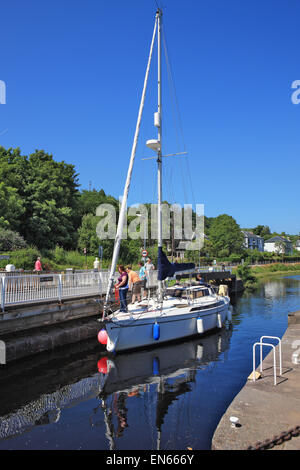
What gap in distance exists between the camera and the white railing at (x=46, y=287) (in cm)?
1282

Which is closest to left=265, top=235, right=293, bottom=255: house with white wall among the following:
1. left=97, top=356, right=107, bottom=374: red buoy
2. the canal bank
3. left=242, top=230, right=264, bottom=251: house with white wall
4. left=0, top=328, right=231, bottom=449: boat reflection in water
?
left=242, top=230, right=264, bottom=251: house with white wall

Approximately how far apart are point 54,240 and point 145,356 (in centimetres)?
2907

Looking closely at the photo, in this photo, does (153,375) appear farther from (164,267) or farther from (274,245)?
(274,245)

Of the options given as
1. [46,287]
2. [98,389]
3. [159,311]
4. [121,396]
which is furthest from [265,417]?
[46,287]

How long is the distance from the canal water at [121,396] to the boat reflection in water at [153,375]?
0.07 ft

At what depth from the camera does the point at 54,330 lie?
14.4 metres

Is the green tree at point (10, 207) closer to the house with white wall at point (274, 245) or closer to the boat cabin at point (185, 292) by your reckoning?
the boat cabin at point (185, 292)

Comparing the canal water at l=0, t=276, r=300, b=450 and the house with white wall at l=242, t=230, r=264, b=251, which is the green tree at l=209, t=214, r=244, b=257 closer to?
the house with white wall at l=242, t=230, r=264, b=251

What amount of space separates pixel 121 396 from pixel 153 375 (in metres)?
2.05

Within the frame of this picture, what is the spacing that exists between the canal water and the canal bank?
1169 mm

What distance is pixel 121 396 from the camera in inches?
386

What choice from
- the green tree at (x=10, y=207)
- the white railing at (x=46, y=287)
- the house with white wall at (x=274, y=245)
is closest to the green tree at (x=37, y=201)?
the green tree at (x=10, y=207)

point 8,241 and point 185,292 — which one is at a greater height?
point 8,241

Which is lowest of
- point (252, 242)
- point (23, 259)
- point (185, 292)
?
point (185, 292)
